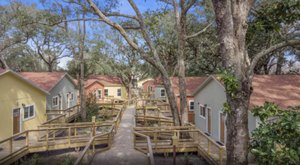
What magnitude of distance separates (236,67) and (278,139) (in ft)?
4.88

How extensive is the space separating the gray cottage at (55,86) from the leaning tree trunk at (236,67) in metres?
15.5

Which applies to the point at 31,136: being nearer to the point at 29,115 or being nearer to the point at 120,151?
the point at 29,115

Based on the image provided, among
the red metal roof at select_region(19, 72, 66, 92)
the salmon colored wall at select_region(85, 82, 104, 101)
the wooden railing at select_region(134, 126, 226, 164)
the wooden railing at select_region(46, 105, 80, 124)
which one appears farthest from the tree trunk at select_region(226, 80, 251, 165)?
the salmon colored wall at select_region(85, 82, 104, 101)

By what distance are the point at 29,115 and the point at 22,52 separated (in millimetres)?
20710

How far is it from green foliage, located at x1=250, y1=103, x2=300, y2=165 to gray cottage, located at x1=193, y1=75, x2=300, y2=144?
4970 mm

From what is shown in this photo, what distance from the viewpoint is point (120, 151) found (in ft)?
35.4

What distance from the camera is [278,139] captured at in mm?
4156

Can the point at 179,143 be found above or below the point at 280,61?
below

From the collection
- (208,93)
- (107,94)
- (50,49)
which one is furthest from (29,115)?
(107,94)

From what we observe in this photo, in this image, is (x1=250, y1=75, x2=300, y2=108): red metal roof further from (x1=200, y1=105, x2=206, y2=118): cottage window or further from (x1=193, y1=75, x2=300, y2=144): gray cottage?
(x1=200, y1=105, x2=206, y2=118): cottage window

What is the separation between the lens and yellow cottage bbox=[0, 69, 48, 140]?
12.5 meters

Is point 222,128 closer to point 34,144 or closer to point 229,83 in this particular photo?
point 229,83

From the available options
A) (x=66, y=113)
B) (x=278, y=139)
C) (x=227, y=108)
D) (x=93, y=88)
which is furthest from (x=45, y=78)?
(x=278, y=139)

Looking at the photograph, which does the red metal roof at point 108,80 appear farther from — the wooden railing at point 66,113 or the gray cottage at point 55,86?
the wooden railing at point 66,113
